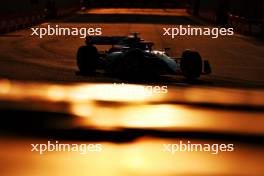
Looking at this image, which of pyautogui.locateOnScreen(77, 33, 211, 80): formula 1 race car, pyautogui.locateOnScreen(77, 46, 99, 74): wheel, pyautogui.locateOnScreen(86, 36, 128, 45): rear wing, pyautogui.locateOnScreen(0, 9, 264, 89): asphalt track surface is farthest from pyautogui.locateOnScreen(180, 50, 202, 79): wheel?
pyautogui.locateOnScreen(77, 46, 99, 74): wheel

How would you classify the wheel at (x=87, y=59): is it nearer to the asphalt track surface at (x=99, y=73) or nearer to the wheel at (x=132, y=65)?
the asphalt track surface at (x=99, y=73)

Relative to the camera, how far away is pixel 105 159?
11.7m

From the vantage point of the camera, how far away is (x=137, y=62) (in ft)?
81.1

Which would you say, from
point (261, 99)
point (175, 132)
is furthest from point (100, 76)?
point (175, 132)

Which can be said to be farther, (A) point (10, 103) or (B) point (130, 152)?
(A) point (10, 103)

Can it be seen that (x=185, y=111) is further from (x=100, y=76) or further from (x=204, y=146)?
(x=100, y=76)

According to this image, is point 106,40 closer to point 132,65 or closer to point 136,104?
point 132,65

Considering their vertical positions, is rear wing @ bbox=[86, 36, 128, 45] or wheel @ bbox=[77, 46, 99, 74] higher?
rear wing @ bbox=[86, 36, 128, 45]

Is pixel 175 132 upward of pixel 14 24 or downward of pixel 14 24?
downward

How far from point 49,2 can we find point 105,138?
72.6 meters

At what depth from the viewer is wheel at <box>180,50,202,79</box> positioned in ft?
82.4

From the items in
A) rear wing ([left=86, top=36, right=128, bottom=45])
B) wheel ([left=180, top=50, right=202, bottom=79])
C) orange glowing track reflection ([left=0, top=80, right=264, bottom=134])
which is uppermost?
rear wing ([left=86, top=36, right=128, bottom=45])

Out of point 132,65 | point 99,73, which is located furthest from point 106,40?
point 132,65

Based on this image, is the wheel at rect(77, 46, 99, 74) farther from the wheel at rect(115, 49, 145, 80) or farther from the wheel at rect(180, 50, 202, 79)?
the wheel at rect(180, 50, 202, 79)
